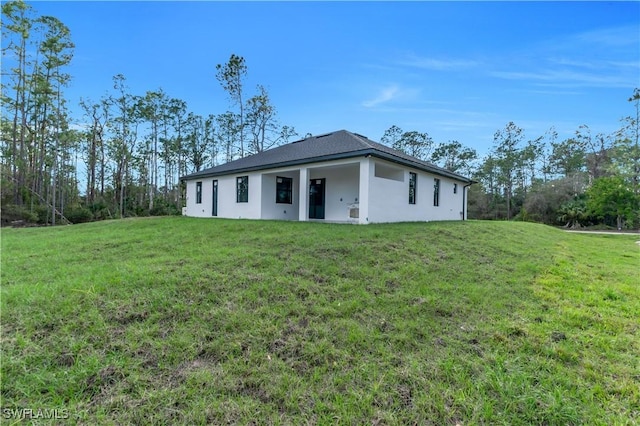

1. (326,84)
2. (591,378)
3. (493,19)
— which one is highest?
(326,84)

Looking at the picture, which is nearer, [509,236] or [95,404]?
[95,404]

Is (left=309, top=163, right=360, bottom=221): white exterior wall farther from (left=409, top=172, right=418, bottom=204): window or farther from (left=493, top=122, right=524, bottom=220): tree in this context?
(left=493, top=122, right=524, bottom=220): tree

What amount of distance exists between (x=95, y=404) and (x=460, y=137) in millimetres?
37341

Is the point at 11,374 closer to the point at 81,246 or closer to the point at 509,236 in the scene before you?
the point at 81,246

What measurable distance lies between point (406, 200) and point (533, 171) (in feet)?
98.3

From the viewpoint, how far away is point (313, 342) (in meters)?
3.04

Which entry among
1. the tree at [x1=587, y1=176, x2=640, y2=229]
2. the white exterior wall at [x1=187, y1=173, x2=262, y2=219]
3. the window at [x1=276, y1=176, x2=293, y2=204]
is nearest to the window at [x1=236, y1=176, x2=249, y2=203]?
the white exterior wall at [x1=187, y1=173, x2=262, y2=219]

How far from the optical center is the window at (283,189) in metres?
13.7

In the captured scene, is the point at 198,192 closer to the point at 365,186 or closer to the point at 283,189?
the point at 283,189

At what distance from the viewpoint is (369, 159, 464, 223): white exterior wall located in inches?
405

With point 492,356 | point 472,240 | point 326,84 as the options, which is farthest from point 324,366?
point 326,84

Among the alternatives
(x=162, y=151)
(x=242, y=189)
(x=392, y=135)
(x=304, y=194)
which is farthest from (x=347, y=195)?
(x=392, y=135)

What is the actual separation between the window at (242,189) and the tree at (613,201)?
24.7 m

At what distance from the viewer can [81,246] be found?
7.03 metres
